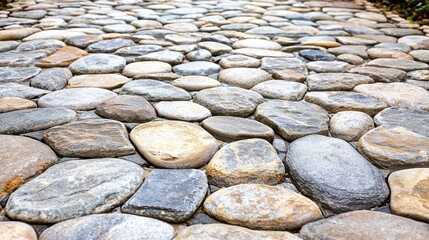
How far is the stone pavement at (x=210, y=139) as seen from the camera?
2.87 ft

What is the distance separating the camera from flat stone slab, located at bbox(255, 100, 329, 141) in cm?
130

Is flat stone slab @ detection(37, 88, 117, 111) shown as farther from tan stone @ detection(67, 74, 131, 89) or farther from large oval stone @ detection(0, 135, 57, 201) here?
large oval stone @ detection(0, 135, 57, 201)

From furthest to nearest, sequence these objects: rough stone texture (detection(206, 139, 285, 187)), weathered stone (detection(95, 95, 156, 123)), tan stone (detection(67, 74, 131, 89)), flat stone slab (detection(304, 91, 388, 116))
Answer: tan stone (detection(67, 74, 131, 89)), flat stone slab (detection(304, 91, 388, 116)), weathered stone (detection(95, 95, 156, 123)), rough stone texture (detection(206, 139, 285, 187))

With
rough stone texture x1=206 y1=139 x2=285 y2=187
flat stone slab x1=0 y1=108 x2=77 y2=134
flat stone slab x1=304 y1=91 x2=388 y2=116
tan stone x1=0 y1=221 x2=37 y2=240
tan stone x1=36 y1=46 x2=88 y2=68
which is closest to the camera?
tan stone x1=0 y1=221 x2=37 y2=240

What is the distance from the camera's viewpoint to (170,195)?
94 cm

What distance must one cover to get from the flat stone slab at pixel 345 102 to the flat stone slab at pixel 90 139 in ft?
2.85

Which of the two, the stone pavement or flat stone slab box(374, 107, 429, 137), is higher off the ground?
flat stone slab box(374, 107, 429, 137)

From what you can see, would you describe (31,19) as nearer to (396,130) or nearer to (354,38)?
(354,38)

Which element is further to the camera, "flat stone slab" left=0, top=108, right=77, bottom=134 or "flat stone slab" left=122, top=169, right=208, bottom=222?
"flat stone slab" left=0, top=108, right=77, bottom=134

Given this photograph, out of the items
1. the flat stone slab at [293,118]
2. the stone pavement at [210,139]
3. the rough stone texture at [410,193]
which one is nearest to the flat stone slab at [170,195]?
the stone pavement at [210,139]

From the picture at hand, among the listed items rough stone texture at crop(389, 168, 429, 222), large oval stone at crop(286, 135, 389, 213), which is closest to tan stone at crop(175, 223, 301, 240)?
large oval stone at crop(286, 135, 389, 213)

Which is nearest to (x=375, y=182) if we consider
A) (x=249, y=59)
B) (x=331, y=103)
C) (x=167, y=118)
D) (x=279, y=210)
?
(x=279, y=210)

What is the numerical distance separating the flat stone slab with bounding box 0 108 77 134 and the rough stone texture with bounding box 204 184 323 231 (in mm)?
711

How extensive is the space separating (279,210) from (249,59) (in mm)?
1383
